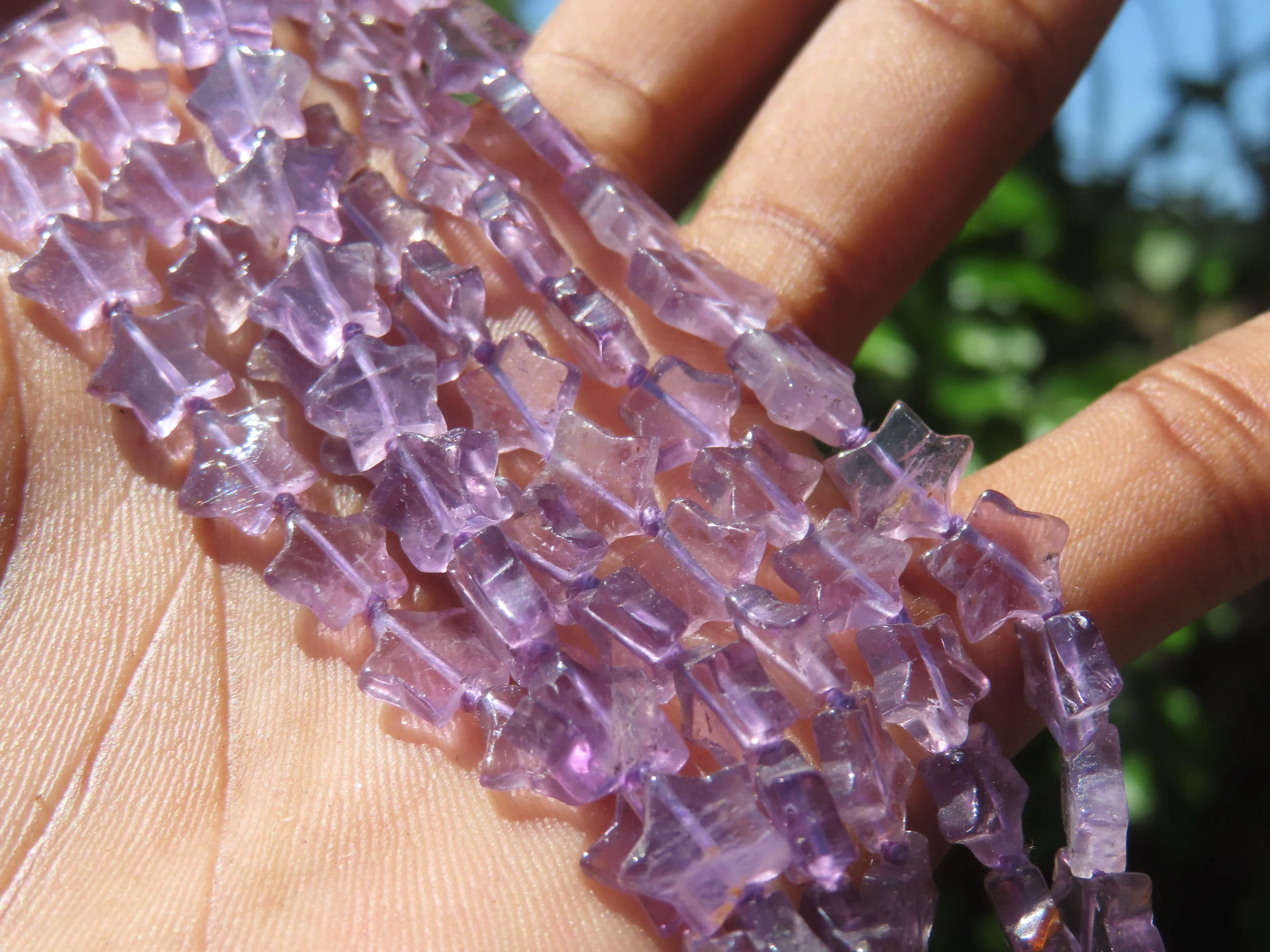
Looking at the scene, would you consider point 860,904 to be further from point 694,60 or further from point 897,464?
point 694,60

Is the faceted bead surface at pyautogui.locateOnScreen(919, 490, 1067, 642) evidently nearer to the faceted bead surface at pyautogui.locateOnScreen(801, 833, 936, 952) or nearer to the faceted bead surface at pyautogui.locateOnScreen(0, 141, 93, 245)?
the faceted bead surface at pyautogui.locateOnScreen(801, 833, 936, 952)

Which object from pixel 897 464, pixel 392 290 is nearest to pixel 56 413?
pixel 392 290

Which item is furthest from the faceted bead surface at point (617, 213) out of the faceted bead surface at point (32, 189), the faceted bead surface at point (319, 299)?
the faceted bead surface at point (32, 189)

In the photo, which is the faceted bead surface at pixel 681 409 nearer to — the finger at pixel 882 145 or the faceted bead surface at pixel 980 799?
the finger at pixel 882 145

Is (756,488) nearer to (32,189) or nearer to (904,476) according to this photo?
(904,476)

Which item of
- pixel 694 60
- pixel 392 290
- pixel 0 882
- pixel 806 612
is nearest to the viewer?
pixel 0 882

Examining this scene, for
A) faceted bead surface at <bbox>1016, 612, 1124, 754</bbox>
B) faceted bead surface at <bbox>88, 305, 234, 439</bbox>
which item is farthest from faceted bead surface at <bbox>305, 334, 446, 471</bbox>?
faceted bead surface at <bbox>1016, 612, 1124, 754</bbox>
